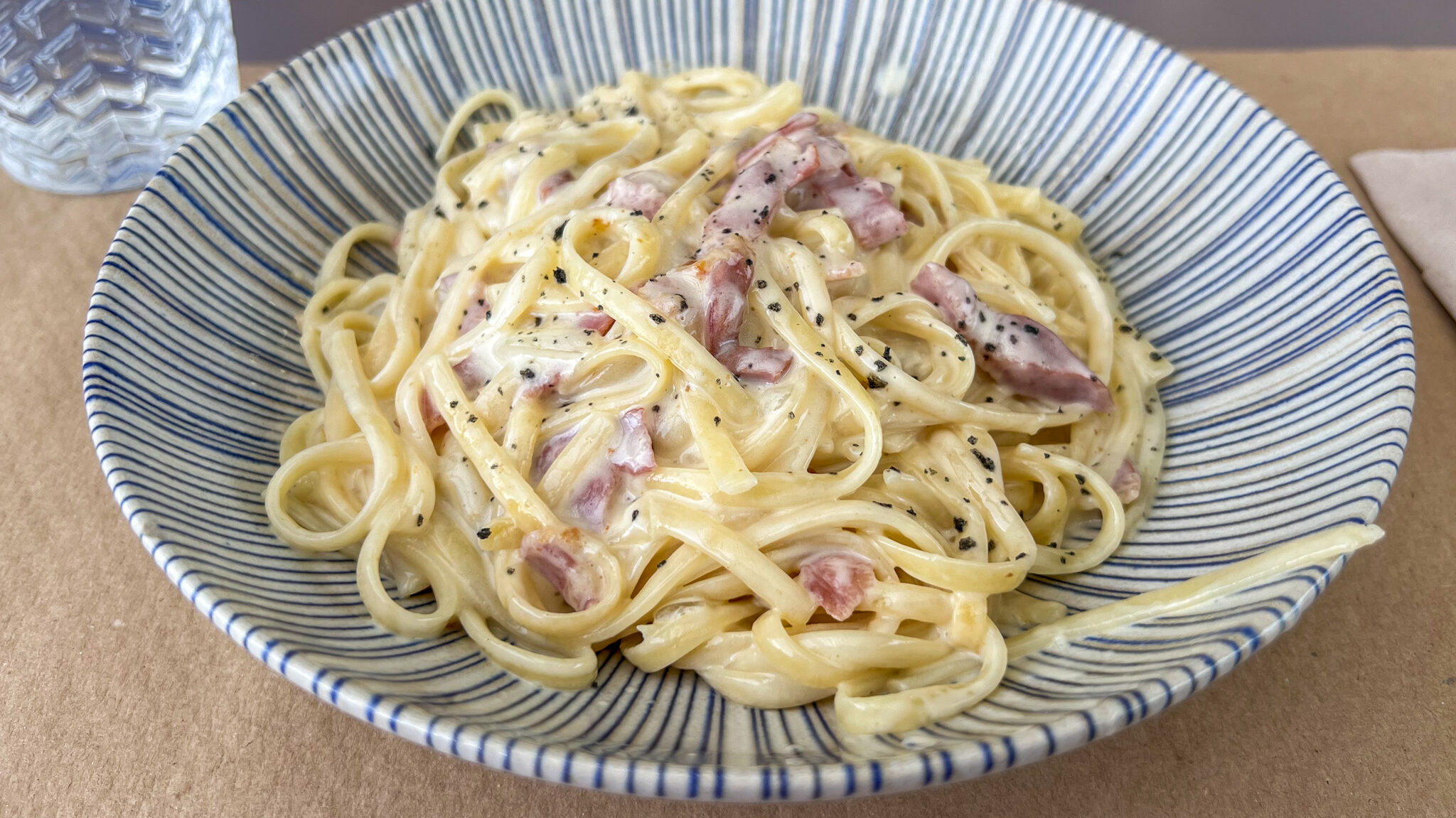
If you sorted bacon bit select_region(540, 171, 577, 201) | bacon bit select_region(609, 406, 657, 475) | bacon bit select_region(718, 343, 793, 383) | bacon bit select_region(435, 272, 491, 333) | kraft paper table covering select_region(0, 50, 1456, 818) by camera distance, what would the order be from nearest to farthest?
kraft paper table covering select_region(0, 50, 1456, 818) → bacon bit select_region(609, 406, 657, 475) → bacon bit select_region(718, 343, 793, 383) → bacon bit select_region(435, 272, 491, 333) → bacon bit select_region(540, 171, 577, 201)

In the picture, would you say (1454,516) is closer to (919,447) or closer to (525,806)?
(919,447)

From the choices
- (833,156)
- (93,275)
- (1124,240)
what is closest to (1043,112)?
(1124,240)

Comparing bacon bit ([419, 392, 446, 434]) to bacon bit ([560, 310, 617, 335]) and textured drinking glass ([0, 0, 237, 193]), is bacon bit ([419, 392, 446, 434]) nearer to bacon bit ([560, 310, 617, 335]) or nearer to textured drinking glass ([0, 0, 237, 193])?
bacon bit ([560, 310, 617, 335])

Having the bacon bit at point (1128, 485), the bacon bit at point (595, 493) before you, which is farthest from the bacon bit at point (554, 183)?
the bacon bit at point (1128, 485)

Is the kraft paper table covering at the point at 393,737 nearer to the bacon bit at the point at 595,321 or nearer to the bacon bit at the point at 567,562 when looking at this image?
the bacon bit at the point at 567,562

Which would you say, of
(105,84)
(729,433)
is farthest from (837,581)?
(105,84)

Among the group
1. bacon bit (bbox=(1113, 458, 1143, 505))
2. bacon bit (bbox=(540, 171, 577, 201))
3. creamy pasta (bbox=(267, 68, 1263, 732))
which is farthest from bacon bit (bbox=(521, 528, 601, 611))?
bacon bit (bbox=(1113, 458, 1143, 505))

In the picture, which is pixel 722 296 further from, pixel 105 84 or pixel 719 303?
pixel 105 84
